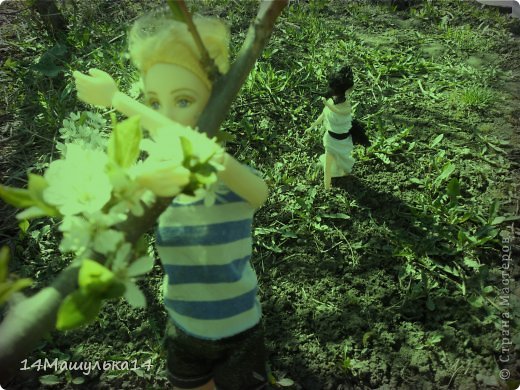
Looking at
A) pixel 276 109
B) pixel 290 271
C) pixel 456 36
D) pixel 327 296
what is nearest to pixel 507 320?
pixel 327 296

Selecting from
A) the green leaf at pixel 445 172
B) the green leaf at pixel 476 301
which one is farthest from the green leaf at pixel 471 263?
the green leaf at pixel 445 172

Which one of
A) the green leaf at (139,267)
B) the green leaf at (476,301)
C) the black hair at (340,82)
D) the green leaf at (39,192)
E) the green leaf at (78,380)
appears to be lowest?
the green leaf at (78,380)

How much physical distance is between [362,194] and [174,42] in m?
1.29

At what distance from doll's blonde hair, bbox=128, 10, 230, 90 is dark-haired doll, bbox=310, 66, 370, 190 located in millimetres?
798

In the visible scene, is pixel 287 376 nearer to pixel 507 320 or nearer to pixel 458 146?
pixel 507 320

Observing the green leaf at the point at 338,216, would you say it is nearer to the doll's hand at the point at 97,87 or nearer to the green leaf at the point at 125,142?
the doll's hand at the point at 97,87

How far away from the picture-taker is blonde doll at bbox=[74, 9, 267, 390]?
3.37 ft

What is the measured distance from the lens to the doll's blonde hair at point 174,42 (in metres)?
1.05

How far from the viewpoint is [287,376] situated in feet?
5.25

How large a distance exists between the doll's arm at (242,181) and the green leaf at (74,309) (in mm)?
365

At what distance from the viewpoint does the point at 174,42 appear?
105 cm

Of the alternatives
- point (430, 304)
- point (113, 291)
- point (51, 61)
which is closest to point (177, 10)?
point (113, 291)

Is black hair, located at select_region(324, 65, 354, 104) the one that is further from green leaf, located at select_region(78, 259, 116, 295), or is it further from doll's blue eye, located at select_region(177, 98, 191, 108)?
green leaf, located at select_region(78, 259, 116, 295)

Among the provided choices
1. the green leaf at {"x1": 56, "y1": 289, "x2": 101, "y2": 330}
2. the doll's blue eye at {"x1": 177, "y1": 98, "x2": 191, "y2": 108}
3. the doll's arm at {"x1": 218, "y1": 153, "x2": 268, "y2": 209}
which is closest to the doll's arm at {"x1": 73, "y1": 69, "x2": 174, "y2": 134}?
the doll's blue eye at {"x1": 177, "y1": 98, "x2": 191, "y2": 108}
